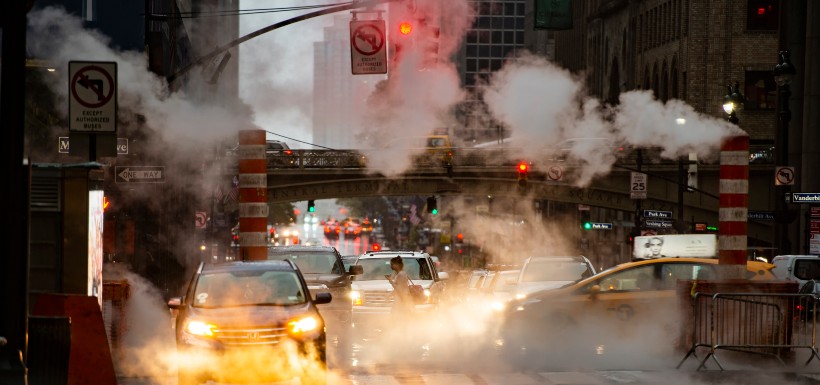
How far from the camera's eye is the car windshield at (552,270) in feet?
82.9

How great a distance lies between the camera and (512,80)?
40.8 meters

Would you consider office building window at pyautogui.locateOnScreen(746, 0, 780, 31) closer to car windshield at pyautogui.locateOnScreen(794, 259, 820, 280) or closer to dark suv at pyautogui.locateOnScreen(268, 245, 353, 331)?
car windshield at pyautogui.locateOnScreen(794, 259, 820, 280)

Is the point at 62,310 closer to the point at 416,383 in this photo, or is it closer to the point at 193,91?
the point at 416,383

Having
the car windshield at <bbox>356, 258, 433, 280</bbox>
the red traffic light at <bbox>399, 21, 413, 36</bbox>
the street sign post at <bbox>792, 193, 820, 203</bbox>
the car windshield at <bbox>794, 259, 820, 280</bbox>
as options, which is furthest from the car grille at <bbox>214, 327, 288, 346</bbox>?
the street sign post at <bbox>792, 193, 820, 203</bbox>

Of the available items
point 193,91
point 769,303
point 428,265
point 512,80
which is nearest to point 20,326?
point 769,303

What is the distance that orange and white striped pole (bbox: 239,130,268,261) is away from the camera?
17266 mm

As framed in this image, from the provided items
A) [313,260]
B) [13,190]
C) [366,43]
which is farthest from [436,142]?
[13,190]

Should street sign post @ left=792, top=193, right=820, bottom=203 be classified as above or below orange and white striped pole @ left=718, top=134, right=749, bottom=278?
below

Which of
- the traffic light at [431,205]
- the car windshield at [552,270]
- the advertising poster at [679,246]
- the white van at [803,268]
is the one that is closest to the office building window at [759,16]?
the traffic light at [431,205]

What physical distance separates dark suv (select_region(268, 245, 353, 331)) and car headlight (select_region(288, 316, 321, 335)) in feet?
28.0

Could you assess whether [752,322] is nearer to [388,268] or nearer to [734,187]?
[734,187]

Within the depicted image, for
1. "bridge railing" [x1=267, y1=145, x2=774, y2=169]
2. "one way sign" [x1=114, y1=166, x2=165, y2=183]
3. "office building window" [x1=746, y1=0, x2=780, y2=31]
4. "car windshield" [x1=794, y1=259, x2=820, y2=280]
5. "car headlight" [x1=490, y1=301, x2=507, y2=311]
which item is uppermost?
"office building window" [x1=746, y1=0, x2=780, y2=31]

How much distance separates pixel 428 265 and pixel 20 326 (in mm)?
16314

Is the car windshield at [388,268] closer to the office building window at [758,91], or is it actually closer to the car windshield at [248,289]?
the car windshield at [248,289]
